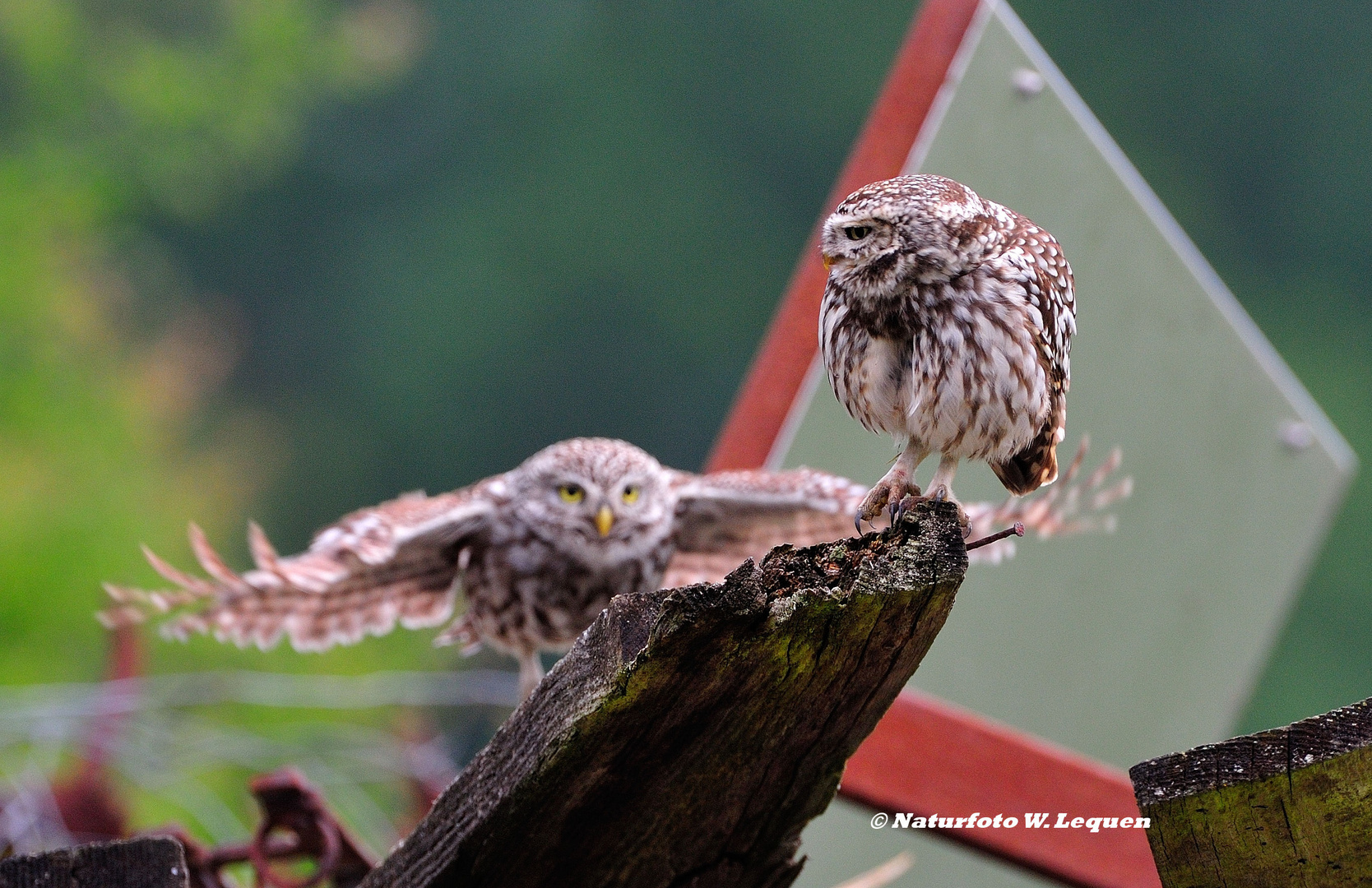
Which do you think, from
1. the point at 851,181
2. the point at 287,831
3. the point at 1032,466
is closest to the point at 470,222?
the point at 851,181

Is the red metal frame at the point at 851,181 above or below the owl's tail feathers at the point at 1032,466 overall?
above

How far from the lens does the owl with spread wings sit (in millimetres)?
2863

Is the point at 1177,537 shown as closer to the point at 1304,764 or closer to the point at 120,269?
the point at 1304,764

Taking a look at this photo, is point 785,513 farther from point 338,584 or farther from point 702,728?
point 702,728

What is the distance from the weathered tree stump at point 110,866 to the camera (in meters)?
1.43

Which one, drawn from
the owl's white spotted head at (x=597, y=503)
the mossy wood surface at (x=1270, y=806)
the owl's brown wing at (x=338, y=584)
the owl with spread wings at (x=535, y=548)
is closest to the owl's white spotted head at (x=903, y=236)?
the mossy wood surface at (x=1270, y=806)

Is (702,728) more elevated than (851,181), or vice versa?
(851,181)

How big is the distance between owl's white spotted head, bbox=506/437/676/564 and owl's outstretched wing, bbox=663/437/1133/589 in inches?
2.6

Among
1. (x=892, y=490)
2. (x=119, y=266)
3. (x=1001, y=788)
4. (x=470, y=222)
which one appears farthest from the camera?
(x=470, y=222)

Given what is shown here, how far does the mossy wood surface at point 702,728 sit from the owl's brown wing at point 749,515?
1307 mm

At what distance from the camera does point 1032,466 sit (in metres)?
1.72

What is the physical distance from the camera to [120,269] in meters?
14.7

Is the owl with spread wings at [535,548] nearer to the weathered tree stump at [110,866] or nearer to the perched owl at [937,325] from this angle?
the perched owl at [937,325]

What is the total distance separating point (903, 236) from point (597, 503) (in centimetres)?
175
